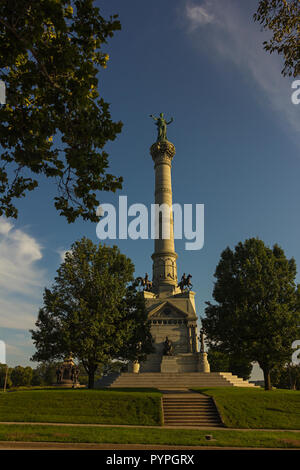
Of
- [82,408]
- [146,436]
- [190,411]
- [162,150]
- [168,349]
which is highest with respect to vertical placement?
[162,150]

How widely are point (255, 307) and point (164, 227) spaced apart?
2856 cm

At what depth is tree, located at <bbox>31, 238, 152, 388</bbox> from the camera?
1117 inches

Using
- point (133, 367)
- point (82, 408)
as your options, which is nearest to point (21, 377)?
point (133, 367)

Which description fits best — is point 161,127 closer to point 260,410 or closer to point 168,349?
point 168,349

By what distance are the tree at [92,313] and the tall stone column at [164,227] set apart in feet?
67.2

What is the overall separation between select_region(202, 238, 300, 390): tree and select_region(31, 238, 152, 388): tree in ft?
24.8

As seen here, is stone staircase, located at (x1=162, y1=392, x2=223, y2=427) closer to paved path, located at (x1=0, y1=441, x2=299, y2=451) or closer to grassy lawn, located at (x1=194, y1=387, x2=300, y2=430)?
grassy lawn, located at (x1=194, y1=387, x2=300, y2=430)

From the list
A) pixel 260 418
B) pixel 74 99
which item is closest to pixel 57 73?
pixel 74 99

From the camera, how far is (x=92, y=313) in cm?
3003

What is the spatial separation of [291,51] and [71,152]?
9.76 meters

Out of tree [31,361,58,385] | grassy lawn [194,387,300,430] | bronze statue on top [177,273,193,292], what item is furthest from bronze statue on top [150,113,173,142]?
tree [31,361,58,385]

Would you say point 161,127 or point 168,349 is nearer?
point 168,349

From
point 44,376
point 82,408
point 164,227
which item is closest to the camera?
point 82,408
